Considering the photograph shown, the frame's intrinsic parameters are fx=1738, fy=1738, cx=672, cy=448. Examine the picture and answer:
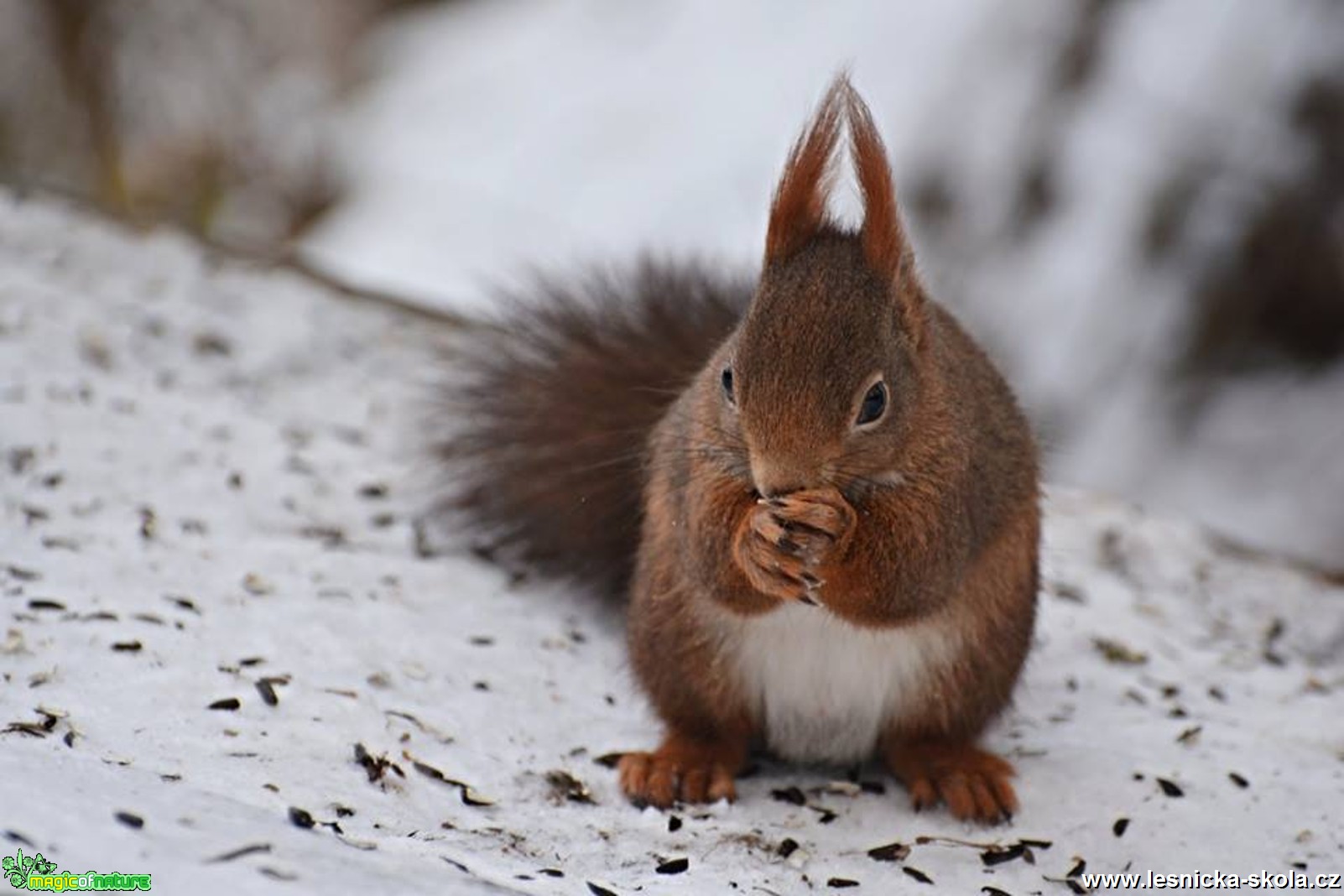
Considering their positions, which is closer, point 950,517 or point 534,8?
point 950,517

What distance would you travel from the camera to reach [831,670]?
173 cm

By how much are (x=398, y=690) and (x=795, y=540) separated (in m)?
0.52

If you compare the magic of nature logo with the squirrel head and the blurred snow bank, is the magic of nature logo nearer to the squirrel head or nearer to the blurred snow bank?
the squirrel head

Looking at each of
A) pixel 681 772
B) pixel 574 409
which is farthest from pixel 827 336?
pixel 574 409

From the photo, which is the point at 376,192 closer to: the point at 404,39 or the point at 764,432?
the point at 404,39

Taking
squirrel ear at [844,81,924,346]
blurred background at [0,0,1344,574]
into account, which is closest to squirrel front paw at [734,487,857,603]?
squirrel ear at [844,81,924,346]

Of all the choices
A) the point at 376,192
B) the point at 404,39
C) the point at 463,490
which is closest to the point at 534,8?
the point at 404,39

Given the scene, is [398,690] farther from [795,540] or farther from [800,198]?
[800,198]

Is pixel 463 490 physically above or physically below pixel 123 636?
above

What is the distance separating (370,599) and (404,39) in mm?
4732

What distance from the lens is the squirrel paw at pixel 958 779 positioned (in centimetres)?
174

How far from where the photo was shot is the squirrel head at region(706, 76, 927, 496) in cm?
155

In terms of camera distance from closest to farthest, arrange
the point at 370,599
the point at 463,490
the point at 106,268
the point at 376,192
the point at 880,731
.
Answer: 1. the point at 880,731
2. the point at 370,599
3. the point at 463,490
4. the point at 106,268
5. the point at 376,192

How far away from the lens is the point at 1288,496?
13.0 ft
